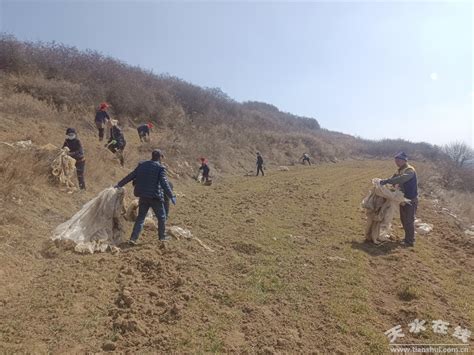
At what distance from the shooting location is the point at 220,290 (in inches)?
170

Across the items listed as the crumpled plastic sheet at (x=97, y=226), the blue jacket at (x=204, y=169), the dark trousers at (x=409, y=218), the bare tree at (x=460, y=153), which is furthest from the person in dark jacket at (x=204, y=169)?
the bare tree at (x=460, y=153)

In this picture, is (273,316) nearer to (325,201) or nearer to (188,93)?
(325,201)

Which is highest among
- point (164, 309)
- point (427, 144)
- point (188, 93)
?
point (427, 144)

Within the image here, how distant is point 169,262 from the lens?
15.9 feet

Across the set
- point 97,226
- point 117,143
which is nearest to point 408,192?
point 97,226

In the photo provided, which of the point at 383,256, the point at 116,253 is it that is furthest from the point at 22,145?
the point at 383,256

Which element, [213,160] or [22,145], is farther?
[213,160]

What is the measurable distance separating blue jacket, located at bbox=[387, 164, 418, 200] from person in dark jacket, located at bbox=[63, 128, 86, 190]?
273 inches

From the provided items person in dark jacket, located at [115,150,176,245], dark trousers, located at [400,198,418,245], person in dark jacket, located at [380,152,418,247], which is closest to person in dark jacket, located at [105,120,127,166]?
person in dark jacket, located at [115,150,176,245]

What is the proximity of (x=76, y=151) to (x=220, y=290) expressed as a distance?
214 inches

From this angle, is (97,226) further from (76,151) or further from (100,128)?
(100,128)

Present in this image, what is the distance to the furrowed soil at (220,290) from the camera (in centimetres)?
333

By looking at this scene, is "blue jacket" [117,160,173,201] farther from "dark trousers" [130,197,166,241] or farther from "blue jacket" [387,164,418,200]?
"blue jacket" [387,164,418,200]

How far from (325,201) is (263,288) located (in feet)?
25.5
